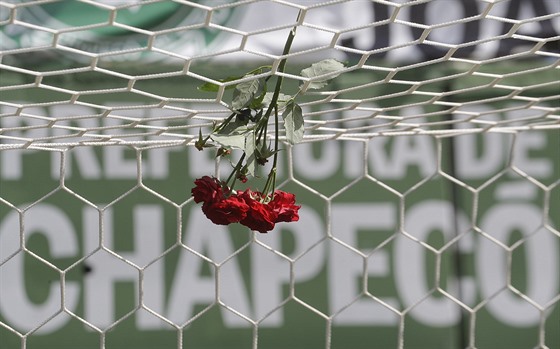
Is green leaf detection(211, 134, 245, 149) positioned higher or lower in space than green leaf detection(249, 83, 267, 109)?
lower

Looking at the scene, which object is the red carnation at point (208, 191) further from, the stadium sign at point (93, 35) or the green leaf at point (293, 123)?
the stadium sign at point (93, 35)

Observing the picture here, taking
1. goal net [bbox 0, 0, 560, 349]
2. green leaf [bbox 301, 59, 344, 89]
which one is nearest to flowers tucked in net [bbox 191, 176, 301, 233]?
green leaf [bbox 301, 59, 344, 89]

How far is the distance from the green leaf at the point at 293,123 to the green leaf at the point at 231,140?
39mm

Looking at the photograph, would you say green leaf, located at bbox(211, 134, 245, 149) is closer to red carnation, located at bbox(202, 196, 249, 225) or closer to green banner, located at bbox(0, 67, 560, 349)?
red carnation, located at bbox(202, 196, 249, 225)

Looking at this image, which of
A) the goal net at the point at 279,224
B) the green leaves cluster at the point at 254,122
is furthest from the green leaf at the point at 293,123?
the goal net at the point at 279,224

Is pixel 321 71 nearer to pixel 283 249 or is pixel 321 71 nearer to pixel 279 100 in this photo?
pixel 279 100

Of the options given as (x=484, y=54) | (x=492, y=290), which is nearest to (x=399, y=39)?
(x=484, y=54)

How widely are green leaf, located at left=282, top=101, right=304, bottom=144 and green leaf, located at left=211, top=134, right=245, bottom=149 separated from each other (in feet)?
0.13

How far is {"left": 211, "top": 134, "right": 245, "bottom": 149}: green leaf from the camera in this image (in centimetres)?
74

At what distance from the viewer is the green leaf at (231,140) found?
744mm

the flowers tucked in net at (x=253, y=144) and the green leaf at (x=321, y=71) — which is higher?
the green leaf at (x=321, y=71)

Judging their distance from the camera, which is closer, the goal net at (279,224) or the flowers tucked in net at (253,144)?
the flowers tucked in net at (253,144)

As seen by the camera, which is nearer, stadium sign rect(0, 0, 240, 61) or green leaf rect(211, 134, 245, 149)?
green leaf rect(211, 134, 245, 149)

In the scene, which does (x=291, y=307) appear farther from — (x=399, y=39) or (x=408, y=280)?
(x=399, y=39)
